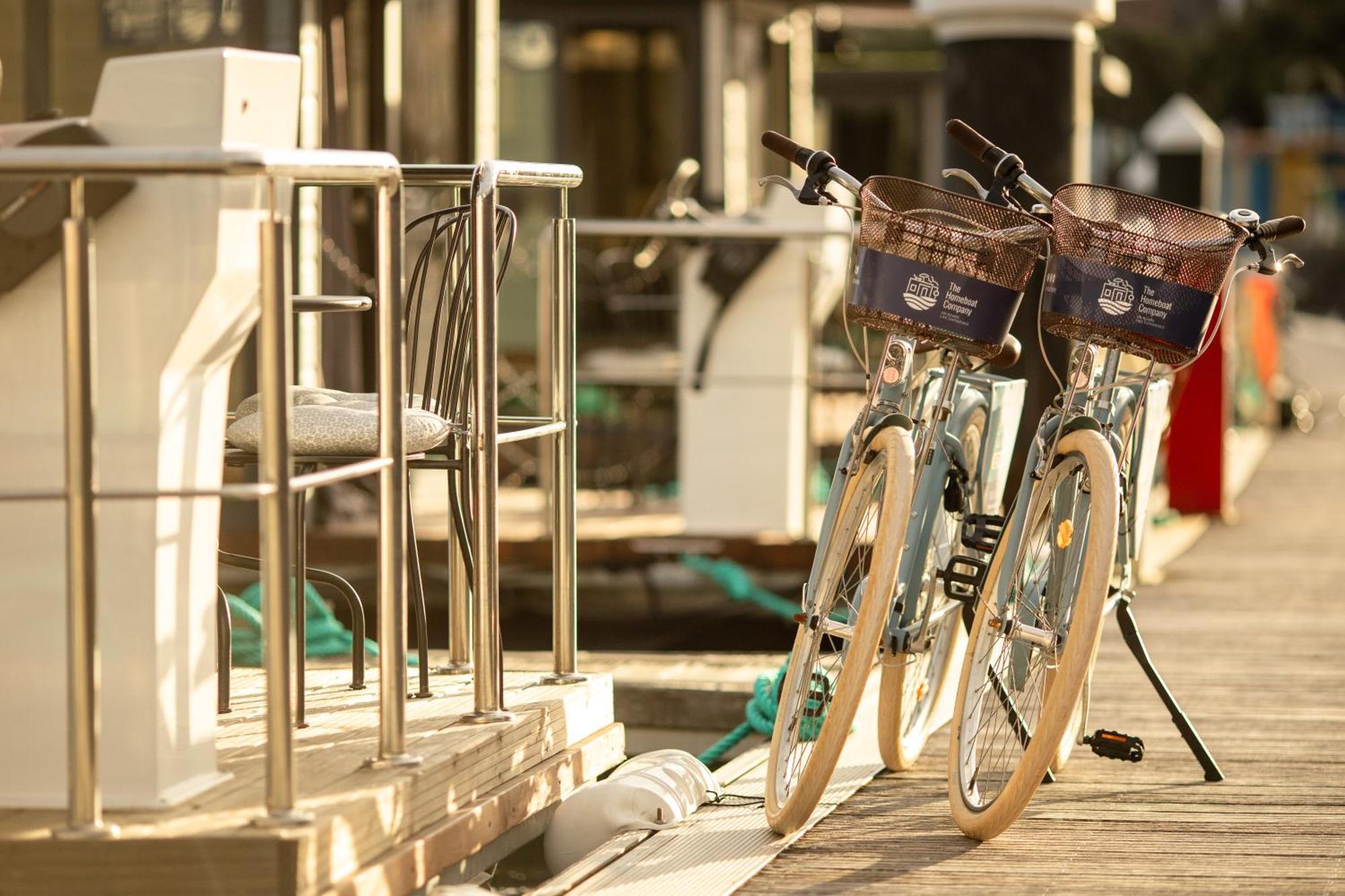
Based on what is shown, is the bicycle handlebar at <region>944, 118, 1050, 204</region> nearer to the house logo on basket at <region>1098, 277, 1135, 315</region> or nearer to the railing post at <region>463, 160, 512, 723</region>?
the house logo on basket at <region>1098, 277, 1135, 315</region>

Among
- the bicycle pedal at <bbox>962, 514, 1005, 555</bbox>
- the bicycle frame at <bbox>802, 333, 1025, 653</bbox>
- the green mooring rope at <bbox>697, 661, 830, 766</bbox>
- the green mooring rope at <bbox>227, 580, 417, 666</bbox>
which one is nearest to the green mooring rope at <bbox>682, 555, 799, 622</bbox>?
the green mooring rope at <bbox>227, 580, 417, 666</bbox>

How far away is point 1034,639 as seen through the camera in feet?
11.3

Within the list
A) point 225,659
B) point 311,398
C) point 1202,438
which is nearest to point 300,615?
point 225,659

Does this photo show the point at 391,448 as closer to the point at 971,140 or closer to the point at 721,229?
the point at 971,140

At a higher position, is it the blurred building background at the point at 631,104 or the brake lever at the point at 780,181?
the blurred building background at the point at 631,104

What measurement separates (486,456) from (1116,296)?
3.47 ft

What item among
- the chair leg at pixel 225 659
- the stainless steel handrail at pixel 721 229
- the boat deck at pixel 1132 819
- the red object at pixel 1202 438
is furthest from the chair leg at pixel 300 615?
the red object at pixel 1202 438

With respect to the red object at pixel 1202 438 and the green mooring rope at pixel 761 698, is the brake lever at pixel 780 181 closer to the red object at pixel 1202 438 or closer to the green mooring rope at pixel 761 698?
the green mooring rope at pixel 761 698

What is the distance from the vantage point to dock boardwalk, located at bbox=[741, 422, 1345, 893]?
329cm

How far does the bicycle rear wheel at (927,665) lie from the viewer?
3783 mm

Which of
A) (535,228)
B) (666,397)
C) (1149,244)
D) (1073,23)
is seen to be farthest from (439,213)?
(535,228)

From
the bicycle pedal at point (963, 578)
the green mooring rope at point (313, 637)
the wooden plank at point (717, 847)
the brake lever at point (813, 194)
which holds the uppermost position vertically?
the brake lever at point (813, 194)

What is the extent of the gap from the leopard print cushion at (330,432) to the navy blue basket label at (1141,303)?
1.12 meters

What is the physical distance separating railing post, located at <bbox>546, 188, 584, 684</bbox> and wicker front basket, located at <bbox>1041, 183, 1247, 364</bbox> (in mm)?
942
